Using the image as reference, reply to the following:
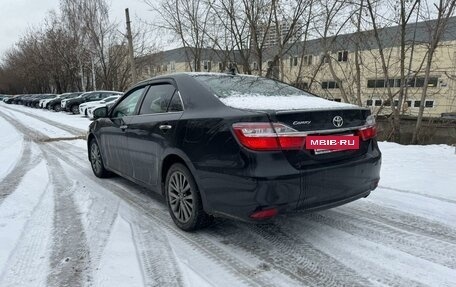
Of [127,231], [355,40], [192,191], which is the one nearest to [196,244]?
[192,191]

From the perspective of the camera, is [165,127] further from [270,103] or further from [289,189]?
[289,189]

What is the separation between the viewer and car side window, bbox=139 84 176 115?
416cm

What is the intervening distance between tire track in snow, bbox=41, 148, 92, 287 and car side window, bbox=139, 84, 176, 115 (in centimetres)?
147

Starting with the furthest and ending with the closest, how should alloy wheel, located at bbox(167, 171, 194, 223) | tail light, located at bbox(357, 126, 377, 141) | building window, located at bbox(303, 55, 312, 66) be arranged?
building window, located at bbox(303, 55, 312, 66) → alloy wheel, located at bbox(167, 171, 194, 223) → tail light, located at bbox(357, 126, 377, 141)

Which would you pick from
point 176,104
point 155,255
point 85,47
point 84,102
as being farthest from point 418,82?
point 85,47

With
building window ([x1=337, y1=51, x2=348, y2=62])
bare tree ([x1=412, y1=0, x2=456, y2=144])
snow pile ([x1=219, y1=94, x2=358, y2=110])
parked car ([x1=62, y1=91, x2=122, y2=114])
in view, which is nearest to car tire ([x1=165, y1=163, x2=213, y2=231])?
snow pile ([x1=219, y1=94, x2=358, y2=110])

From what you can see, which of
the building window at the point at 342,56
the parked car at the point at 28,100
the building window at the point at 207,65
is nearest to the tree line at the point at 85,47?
the parked car at the point at 28,100

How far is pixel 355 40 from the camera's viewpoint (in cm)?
1202

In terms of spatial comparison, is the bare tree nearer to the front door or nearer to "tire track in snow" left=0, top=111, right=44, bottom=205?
the front door

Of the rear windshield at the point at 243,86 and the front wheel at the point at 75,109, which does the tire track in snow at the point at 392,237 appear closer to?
the rear windshield at the point at 243,86

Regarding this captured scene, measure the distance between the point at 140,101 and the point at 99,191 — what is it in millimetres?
1543

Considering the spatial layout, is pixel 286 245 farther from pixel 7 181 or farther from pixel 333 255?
pixel 7 181

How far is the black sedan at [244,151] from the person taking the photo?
300cm

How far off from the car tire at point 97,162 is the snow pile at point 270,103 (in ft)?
10.7
